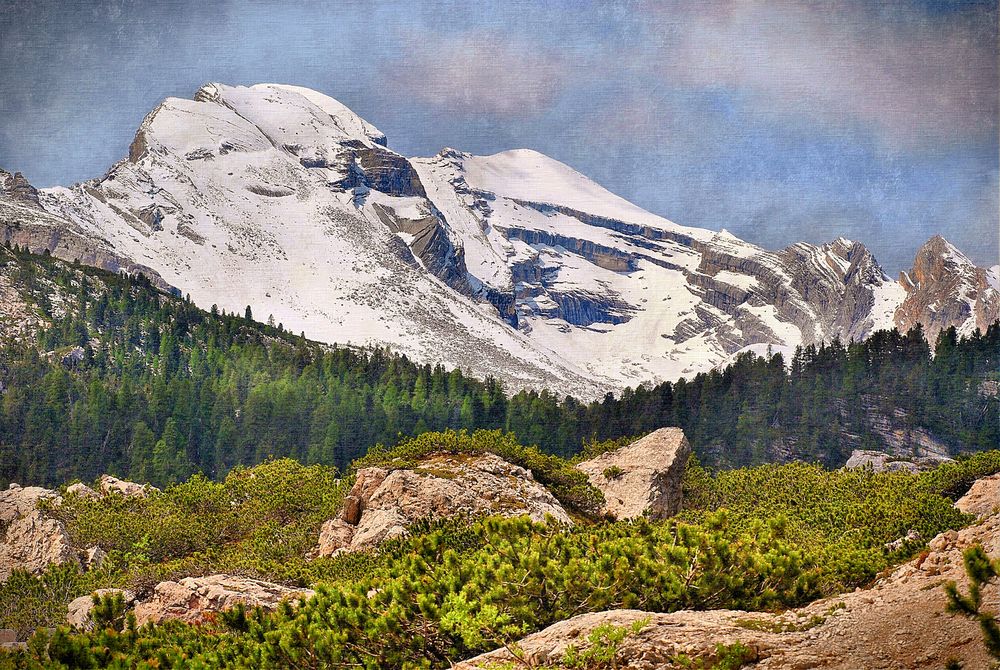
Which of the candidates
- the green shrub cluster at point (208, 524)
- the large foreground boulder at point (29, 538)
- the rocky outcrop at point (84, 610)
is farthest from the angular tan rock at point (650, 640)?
the large foreground boulder at point (29, 538)

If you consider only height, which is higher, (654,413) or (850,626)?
(654,413)

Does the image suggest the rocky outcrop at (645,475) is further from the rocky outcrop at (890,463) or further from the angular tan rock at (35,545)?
the angular tan rock at (35,545)

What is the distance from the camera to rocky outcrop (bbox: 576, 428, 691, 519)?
2588cm

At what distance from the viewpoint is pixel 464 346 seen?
19738 centimetres

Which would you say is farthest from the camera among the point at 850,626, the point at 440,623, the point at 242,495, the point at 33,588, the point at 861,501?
the point at 242,495

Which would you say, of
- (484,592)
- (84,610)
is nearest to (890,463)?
(484,592)

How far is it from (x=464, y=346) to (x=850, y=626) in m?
186

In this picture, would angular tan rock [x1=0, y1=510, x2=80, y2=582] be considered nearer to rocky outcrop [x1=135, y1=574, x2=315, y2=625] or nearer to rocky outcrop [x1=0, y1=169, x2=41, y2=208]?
rocky outcrop [x1=135, y1=574, x2=315, y2=625]

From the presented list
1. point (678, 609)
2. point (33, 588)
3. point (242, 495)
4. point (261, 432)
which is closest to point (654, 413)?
point (261, 432)

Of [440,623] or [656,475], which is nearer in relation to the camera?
[440,623]

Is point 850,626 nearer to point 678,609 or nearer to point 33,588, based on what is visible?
point 678,609

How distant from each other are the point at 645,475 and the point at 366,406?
5724 centimetres

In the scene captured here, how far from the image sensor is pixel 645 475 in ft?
87.8

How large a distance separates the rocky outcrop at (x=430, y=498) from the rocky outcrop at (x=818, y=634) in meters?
8.05
